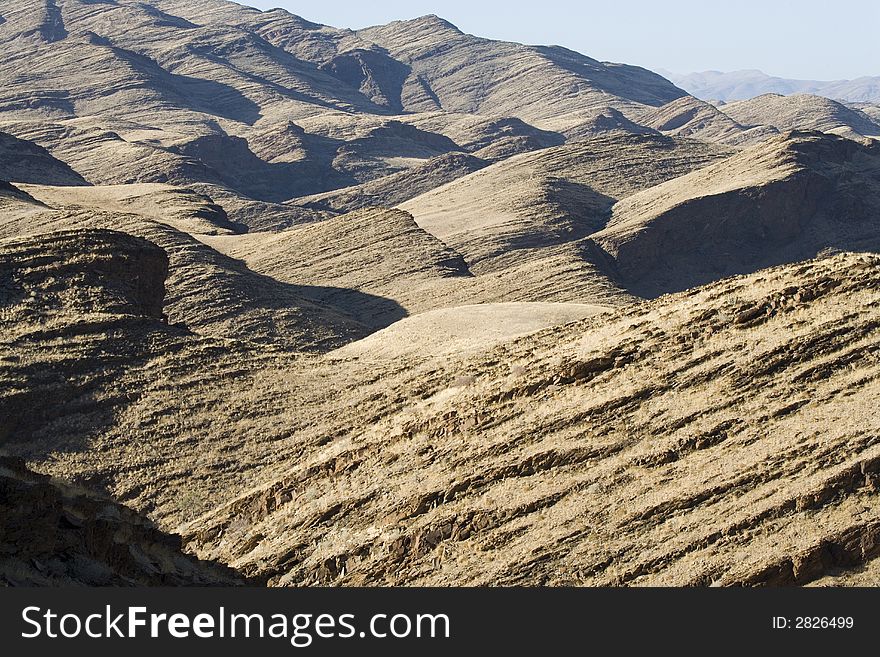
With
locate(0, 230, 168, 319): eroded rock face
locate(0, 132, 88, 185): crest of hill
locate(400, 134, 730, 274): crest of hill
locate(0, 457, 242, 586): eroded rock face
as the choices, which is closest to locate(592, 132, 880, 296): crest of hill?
locate(400, 134, 730, 274): crest of hill

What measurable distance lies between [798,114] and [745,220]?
84402mm

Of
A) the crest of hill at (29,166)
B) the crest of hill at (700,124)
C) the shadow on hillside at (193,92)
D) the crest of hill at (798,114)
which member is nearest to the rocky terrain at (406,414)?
the crest of hill at (29,166)

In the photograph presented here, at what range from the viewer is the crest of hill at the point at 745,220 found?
2457 inches

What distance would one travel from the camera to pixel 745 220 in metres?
64.7

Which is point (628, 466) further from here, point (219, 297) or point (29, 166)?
point (29, 166)

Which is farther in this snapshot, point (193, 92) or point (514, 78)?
point (514, 78)

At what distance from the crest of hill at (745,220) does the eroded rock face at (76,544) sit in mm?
45806

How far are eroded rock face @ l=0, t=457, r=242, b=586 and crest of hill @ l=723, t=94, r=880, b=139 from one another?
126663 mm

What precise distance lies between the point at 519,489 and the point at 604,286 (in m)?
35.9

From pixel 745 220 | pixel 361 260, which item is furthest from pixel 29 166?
pixel 745 220

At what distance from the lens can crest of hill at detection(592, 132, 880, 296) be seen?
6241 cm

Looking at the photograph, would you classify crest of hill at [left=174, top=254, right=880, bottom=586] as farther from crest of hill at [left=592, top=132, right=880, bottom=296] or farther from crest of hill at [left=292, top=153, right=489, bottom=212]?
crest of hill at [left=292, top=153, right=489, bottom=212]

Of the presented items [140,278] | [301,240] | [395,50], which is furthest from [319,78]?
[140,278]

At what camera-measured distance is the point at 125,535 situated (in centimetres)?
1552
